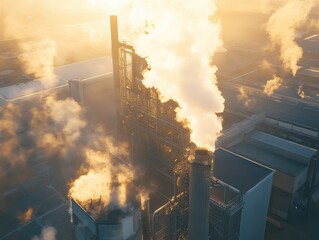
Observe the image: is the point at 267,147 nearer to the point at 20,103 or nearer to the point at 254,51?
the point at 20,103

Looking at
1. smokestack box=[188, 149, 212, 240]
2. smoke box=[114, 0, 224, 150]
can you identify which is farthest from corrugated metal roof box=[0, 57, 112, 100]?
smokestack box=[188, 149, 212, 240]

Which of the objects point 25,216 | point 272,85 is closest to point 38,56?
point 272,85

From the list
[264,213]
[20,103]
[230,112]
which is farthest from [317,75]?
[20,103]

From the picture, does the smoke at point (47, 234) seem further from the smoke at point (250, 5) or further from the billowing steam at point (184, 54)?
the smoke at point (250, 5)

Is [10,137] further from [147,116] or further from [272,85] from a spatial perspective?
[272,85]

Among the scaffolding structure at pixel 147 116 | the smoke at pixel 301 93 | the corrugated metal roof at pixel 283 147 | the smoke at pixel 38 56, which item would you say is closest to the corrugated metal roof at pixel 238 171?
the scaffolding structure at pixel 147 116

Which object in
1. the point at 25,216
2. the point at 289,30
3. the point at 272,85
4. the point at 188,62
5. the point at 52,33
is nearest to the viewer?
the point at 188,62
